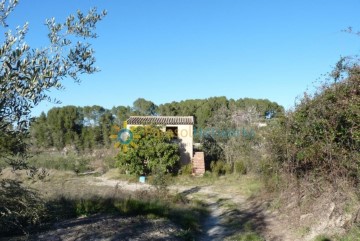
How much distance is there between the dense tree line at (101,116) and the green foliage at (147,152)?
38.5 feet

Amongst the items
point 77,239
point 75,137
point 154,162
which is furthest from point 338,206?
point 75,137

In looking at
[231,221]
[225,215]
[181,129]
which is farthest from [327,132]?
[181,129]

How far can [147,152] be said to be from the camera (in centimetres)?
2005

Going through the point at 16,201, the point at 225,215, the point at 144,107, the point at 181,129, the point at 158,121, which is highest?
the point at 144,107

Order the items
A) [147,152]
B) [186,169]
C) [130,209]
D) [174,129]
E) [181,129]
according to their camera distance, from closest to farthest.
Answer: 1. [130,209]
2. [147,152]
3. [186,169]
4. [181,129]
5. [174,129]

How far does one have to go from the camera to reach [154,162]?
20109 millimetres

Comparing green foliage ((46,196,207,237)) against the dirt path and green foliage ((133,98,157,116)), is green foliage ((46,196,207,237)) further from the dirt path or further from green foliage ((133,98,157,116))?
green foliage ((133,98,157,116))

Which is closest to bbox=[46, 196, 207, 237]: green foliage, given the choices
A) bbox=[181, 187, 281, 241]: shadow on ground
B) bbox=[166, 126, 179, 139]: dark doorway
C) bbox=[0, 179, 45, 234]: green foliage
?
bbox=[181, 187, 281, 241]: shadow on ground

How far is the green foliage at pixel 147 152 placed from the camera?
65.9ft

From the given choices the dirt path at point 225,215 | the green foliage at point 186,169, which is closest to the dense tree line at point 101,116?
the green foliage at point 186,169

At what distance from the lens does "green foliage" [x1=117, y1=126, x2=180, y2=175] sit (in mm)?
20094

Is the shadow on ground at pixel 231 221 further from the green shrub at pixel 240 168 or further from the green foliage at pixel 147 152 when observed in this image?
the green shrub at pixel 240 168

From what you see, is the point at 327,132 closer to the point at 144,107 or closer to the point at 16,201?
the point at 16,201

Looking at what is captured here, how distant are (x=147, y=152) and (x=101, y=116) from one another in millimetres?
16577
